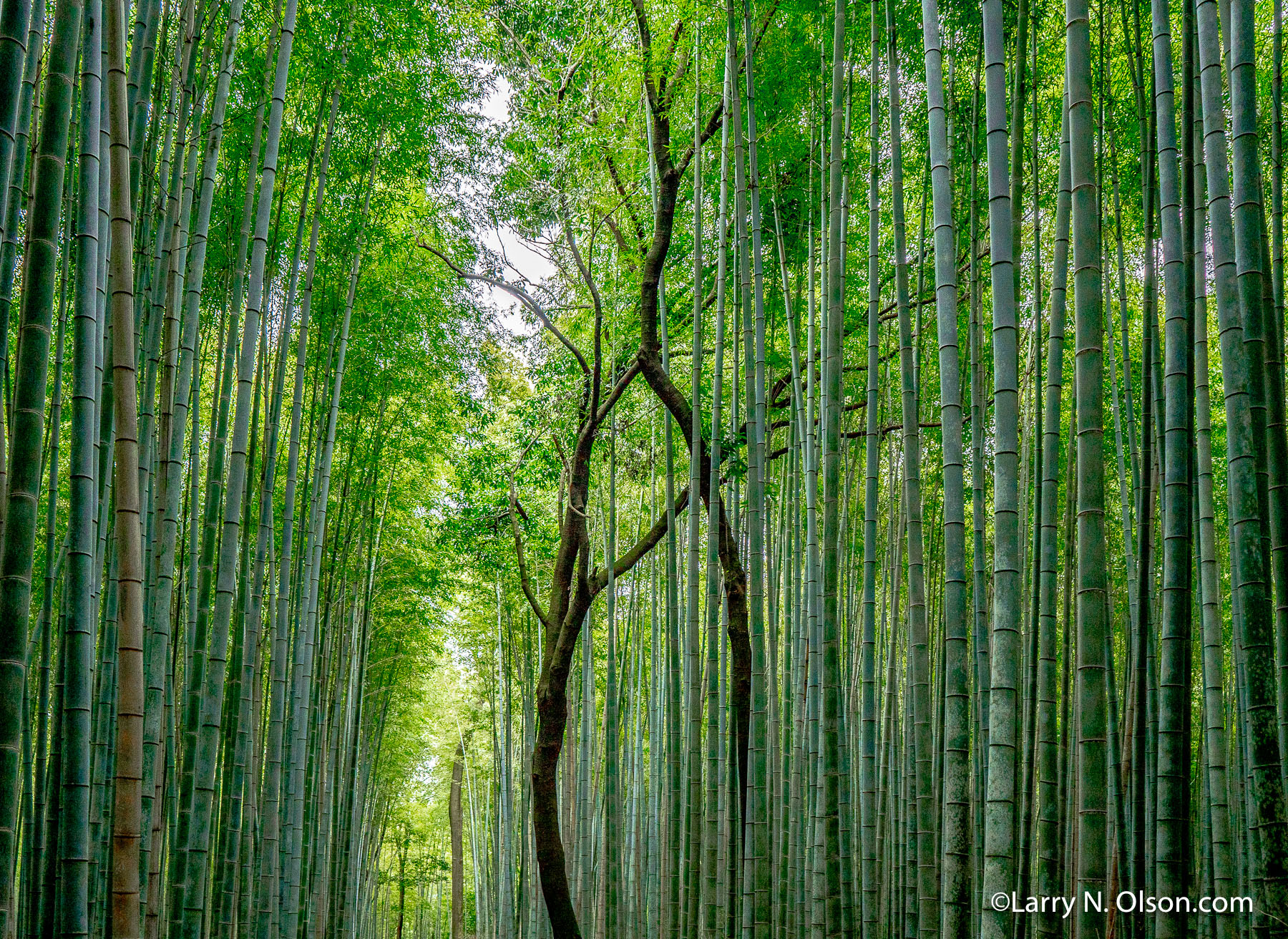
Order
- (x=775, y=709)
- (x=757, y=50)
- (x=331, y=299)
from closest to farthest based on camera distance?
(x=775, y=709) < (x=757, y=50) < (x=331, y=299)

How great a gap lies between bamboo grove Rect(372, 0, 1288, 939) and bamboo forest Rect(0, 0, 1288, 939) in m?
0.02

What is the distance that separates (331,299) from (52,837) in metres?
3.35

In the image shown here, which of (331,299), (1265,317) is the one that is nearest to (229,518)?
(1265,317)

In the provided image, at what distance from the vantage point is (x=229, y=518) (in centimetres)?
245

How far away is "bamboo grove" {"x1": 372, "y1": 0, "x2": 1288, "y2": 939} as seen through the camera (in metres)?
1.80

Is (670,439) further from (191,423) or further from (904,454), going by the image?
(191,423)

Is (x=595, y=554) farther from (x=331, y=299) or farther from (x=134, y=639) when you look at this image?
(x=134, y=639)

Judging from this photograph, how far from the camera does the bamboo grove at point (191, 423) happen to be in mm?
1418

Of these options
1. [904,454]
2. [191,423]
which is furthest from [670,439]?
[191,423]

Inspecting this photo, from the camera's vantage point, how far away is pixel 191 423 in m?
3.69

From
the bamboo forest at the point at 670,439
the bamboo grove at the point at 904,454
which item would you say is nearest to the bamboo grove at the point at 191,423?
A: the bamboo forest at the point at 670,439

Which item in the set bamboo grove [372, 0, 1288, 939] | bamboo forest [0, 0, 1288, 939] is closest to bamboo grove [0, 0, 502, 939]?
bamboo forest [0, 0, 1288, 939]

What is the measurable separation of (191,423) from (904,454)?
277 centimetres

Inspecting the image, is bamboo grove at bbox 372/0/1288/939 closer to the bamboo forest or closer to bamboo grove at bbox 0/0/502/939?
the bamboo forest
